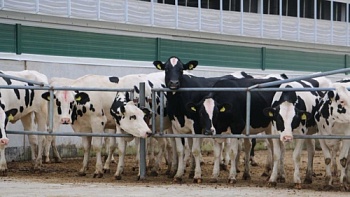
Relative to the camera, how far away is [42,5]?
27.0 m

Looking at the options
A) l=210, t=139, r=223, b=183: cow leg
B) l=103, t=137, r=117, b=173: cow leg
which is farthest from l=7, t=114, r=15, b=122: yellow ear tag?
l=210, t=139, r=223, b=183: cow leg

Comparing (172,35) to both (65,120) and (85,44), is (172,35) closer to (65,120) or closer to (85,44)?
(85,44)

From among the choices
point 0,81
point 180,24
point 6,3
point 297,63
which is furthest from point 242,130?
point 297,63

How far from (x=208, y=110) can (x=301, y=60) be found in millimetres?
22071

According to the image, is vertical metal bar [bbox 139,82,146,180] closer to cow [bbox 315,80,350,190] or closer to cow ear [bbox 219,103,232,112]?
cow ear [bbox 219,103,232,112]

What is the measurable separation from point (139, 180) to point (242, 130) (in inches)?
86.5

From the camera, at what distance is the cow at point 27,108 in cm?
1934

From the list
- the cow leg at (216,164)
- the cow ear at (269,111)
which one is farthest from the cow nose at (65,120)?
the cow ear at (269,111)

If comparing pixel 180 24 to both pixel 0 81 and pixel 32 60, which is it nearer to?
pixel 32 60

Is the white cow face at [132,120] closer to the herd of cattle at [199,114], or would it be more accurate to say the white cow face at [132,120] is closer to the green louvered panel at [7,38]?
the herd of cattle at [199,114]

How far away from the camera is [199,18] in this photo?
34219mm

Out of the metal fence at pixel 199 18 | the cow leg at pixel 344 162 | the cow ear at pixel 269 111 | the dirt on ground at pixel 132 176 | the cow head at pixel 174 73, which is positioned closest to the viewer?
the cow leg at pixel 344 162

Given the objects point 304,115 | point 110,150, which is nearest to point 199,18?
point 110,150

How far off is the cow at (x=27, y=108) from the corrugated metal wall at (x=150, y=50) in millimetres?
5057
